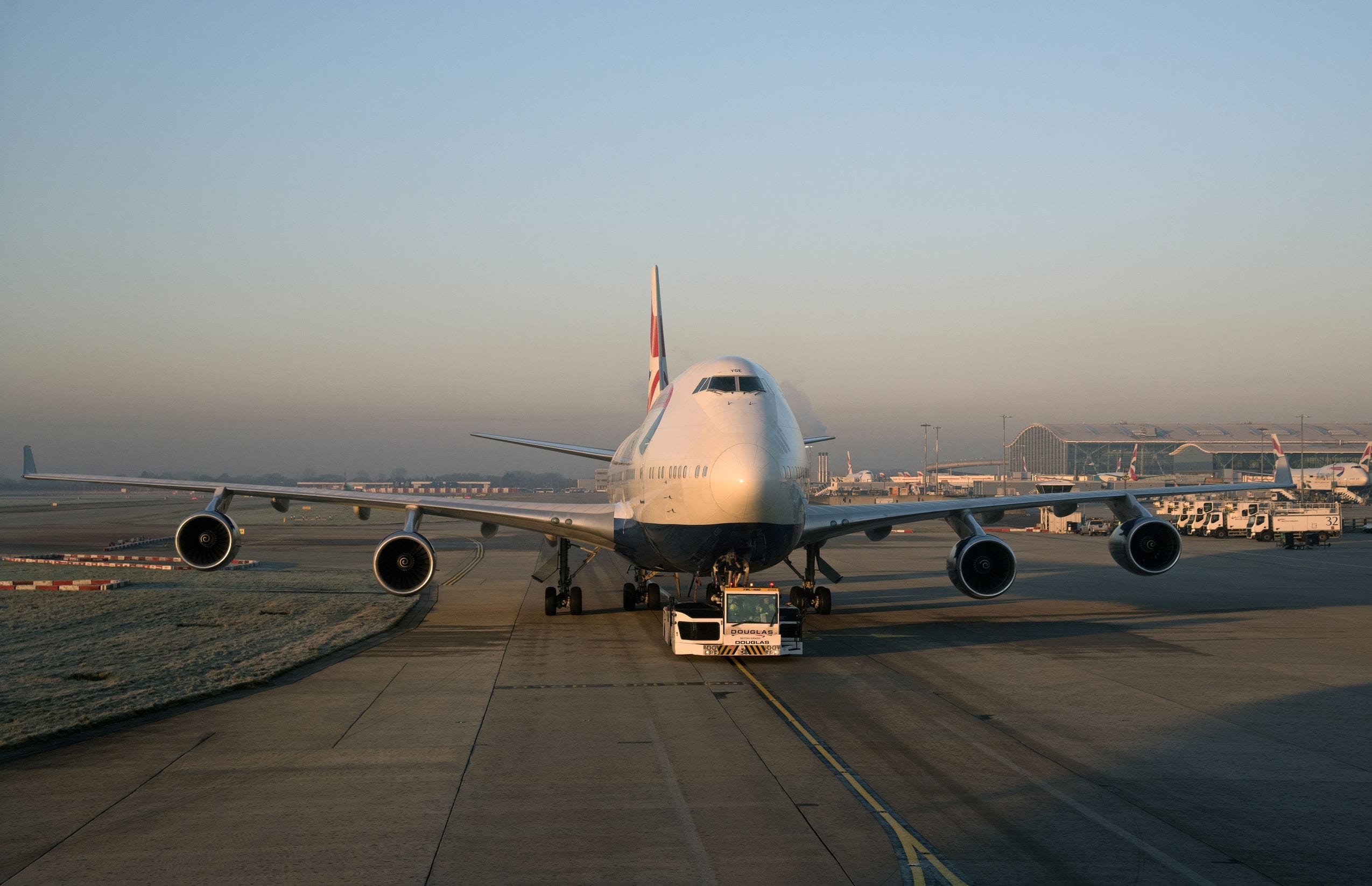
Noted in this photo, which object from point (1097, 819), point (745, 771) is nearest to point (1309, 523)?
point (1097, 819)

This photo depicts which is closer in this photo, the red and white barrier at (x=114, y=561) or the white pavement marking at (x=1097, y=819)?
the white pavement marking at (x=1097, y=819)

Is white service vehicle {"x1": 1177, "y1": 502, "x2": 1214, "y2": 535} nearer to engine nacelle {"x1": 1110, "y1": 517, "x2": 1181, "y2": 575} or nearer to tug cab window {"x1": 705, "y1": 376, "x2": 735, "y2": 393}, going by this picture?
engine nacelle {"x1": 1110, "y1": 517, "x2": 1181, "y2": 575}

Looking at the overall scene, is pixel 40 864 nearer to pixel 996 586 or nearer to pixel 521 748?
pixel 521 748

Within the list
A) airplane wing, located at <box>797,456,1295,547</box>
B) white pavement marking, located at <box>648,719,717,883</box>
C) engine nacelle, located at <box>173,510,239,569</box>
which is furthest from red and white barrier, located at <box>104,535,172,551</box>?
white pavement marking, located at <box>648,719,717,883</box>

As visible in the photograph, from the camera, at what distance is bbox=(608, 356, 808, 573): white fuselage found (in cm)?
2019

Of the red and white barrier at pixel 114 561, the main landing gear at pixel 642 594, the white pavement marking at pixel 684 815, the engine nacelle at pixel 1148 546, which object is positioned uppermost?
the engine nacelle at pixel 1148 546

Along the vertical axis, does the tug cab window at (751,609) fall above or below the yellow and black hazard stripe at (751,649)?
above

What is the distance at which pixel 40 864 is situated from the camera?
9.12 metres

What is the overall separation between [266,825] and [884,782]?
681 centimetres

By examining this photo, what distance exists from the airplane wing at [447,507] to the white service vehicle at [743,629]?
18.2ft

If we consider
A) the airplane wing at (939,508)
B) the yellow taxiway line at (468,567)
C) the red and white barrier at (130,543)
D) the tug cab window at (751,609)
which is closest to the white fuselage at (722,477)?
the tug cab window at (751,609)

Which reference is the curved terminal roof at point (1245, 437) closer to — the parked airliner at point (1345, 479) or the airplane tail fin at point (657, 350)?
the parked airliner at point (1345, 479)

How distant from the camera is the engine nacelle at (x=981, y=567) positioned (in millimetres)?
25031

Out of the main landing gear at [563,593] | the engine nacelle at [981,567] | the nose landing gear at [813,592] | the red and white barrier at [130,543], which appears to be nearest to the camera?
the engine nacelle at [981,567]
